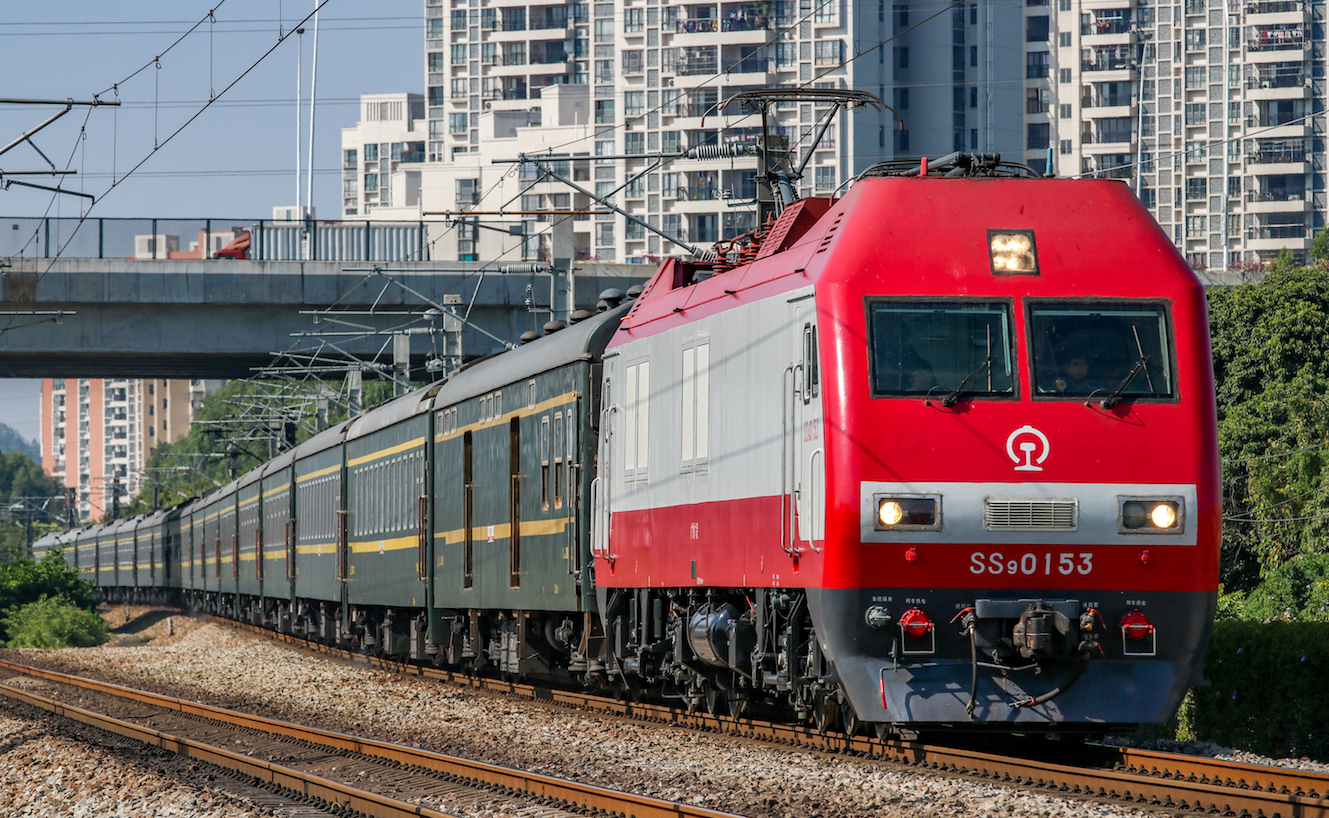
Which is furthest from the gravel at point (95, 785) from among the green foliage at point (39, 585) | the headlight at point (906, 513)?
the green foliage at point (39, 585)

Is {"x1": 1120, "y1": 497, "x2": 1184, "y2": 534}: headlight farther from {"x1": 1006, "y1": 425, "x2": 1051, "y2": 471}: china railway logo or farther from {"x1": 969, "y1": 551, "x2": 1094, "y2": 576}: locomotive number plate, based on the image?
{"x1": 1006, "y1": 425, "x2": 1051, "y2": 471}: china railway logo

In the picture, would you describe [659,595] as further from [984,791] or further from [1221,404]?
[1221,404]

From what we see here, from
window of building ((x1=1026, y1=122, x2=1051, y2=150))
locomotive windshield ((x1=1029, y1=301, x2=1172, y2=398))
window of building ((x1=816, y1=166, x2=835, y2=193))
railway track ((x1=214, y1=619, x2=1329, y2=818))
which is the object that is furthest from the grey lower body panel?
window of building ((x1=1026, y1=122, x2=1051, y2=150))

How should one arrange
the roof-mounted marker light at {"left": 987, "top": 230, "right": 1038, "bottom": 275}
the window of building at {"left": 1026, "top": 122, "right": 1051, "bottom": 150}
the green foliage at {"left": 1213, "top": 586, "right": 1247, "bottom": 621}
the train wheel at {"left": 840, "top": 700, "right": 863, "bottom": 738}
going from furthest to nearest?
the window of building at {"left": 1026, "top": 122, "right": 1051, "bottom": 150}
the green foliage at {"left": 1213, "top": 586, "right": 1247, "bottom": 621}
the train wheel at {"left": 840, "top": 700, "right": 863, "bottom": 738}
the roof-mounted marker light at {"left": 987, "top": 230, "right": 1038, "bottom": 275}

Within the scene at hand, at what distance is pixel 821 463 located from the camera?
1134cm

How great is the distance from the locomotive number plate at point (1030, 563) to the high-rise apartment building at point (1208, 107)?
4390 inches

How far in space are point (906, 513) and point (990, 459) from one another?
64cm

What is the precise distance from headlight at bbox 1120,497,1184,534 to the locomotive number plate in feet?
1.08

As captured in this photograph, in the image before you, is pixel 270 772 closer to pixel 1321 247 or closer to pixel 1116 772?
pixel 1116 772

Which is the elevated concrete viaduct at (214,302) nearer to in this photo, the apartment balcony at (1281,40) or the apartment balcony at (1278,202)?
the apartment balcony at (1278,202)

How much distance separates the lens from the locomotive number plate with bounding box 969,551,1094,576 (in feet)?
36.3

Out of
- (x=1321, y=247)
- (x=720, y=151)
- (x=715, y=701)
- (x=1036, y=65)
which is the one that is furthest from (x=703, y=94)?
(x=715, y=701)

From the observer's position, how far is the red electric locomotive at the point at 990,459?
1105cm

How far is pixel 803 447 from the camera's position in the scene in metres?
11.8
